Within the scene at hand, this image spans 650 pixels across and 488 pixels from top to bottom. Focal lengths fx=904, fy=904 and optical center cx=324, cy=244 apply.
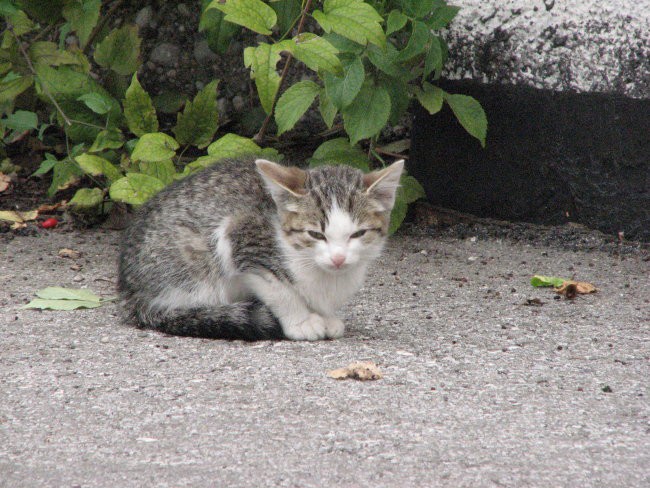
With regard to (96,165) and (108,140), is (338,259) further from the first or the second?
(108,140)

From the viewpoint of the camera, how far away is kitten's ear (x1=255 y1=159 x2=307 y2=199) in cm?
360

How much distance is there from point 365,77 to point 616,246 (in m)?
1.76

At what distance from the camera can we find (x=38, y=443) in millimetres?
2541

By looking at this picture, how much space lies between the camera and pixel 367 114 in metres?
4.82

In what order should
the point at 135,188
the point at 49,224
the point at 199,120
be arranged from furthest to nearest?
the point at 49,224
the point at 199,120
the point at 135,188

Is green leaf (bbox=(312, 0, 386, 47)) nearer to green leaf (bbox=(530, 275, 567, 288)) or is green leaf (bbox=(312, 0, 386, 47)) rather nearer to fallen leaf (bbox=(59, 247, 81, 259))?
green leaf (bbox=(530, 275, 567, 288))

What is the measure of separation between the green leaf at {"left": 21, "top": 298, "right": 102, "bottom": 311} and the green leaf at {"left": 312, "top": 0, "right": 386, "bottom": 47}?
1.68 metres

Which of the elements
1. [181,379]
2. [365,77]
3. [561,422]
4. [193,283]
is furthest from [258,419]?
[365,77]

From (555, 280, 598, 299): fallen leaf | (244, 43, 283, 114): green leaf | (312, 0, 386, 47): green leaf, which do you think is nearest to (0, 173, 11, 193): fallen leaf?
(244, 43, 283, 114): green leaf

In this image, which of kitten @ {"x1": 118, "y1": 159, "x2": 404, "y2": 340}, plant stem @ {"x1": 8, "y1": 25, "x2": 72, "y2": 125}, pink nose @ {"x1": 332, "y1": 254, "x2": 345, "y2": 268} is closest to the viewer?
pink nose @ {"x1": 332, "y1": 254, "x2": 345, "y2": 268}

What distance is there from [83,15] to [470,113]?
239cm

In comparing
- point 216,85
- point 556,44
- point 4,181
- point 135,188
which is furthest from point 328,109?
point 4,181

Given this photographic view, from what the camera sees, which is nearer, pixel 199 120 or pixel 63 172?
pixel 199 120

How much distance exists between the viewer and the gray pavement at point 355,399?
94.3 inches
